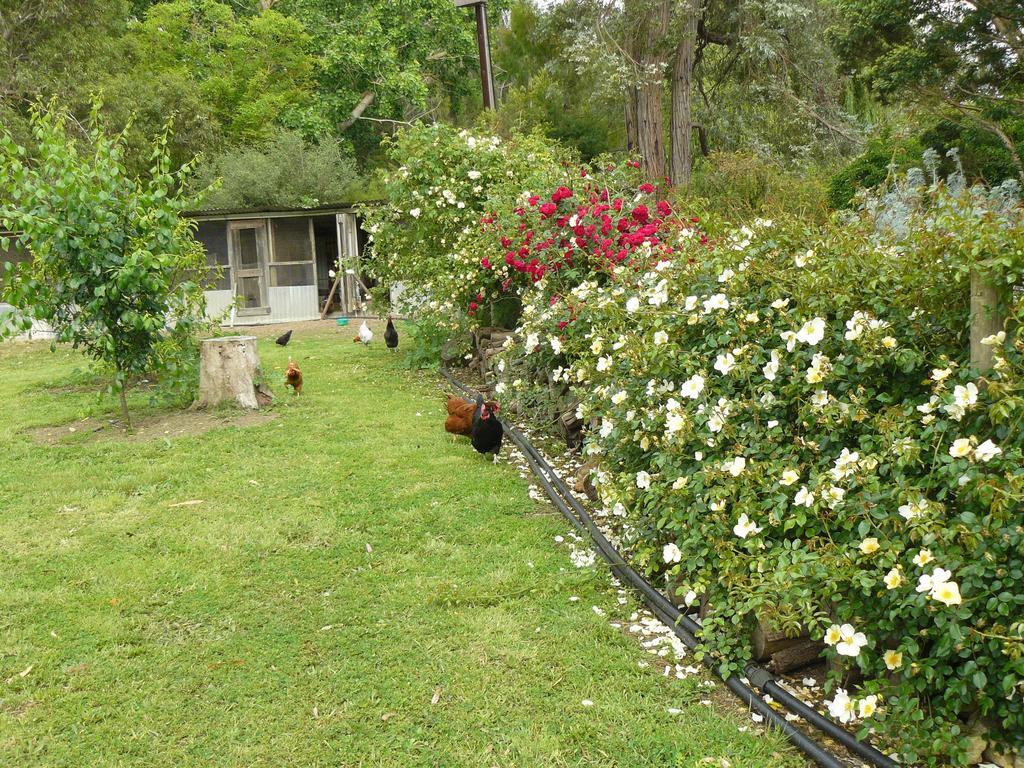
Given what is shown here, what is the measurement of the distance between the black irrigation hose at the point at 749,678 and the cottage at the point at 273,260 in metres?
13.2

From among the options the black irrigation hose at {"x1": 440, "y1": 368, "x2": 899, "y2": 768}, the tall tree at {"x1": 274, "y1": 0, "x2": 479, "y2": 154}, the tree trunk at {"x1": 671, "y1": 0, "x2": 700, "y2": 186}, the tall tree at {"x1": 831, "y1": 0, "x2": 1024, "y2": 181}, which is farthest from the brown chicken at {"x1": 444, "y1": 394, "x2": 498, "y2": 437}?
the tall tree at {"x1": 274, "y1": 0, "x2": 479, "y2": 154}

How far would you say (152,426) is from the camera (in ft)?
21.6

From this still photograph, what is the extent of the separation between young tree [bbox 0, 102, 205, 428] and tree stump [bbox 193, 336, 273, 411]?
0.53 meters

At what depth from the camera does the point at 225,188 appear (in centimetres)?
1853

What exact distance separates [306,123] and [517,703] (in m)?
22.0

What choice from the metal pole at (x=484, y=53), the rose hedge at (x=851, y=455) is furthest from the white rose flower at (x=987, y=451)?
the metal pole at (x=484, y=53)

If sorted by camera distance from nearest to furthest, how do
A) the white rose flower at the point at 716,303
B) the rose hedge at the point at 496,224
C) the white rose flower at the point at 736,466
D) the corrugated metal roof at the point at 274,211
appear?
1. the white rose flower at the point at 736,466
2. the white rose flower at the point at 716,303
3. the rose hedge at the point at 496,224
4. the corrugated metal roof at the point at 274,211

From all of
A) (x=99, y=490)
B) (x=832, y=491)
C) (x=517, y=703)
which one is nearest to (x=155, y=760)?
(x=517, y=703)

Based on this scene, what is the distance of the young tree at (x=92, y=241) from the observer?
5.70m

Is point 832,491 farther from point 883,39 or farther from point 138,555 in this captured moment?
point 883,39

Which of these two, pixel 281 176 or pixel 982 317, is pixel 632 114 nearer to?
pixel 281 176

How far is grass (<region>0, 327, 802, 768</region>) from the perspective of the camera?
2.49 meters

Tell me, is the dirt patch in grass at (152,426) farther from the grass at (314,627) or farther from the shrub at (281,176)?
the shrub at (281,176)

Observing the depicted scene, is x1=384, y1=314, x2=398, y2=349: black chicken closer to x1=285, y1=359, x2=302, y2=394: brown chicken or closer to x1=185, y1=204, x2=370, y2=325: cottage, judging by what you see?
x1=285, y1=359, x2=302, y2=394: brown chicken
